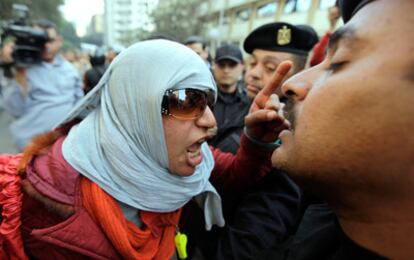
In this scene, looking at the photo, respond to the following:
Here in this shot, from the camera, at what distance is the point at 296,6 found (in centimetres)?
1850

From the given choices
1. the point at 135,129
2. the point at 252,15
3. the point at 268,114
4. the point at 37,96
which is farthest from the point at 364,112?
the point at 252,15

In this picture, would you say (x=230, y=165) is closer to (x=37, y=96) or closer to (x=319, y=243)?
(x=319, y=243)

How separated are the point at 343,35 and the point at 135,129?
899 mm

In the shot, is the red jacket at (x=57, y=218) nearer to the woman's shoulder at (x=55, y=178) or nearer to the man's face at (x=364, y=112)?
the woman's shoulder at (x=55, y=178)

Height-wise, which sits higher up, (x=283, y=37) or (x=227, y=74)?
(x=283, y=37)

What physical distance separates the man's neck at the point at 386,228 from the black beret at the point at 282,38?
1.83 metres

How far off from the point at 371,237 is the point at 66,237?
1.06m

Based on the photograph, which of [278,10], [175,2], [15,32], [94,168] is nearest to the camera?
[94,168]

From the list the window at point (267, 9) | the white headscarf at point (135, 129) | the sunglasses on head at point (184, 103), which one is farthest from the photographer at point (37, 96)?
the window at point (267, 9)

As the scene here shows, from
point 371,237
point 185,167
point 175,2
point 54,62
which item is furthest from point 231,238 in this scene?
point 175,2

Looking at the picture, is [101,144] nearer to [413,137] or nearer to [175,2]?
[413,137]

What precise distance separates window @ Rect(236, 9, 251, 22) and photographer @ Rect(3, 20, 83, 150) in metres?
24.0

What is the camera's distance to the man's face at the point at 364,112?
603mm

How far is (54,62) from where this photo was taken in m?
3.45
